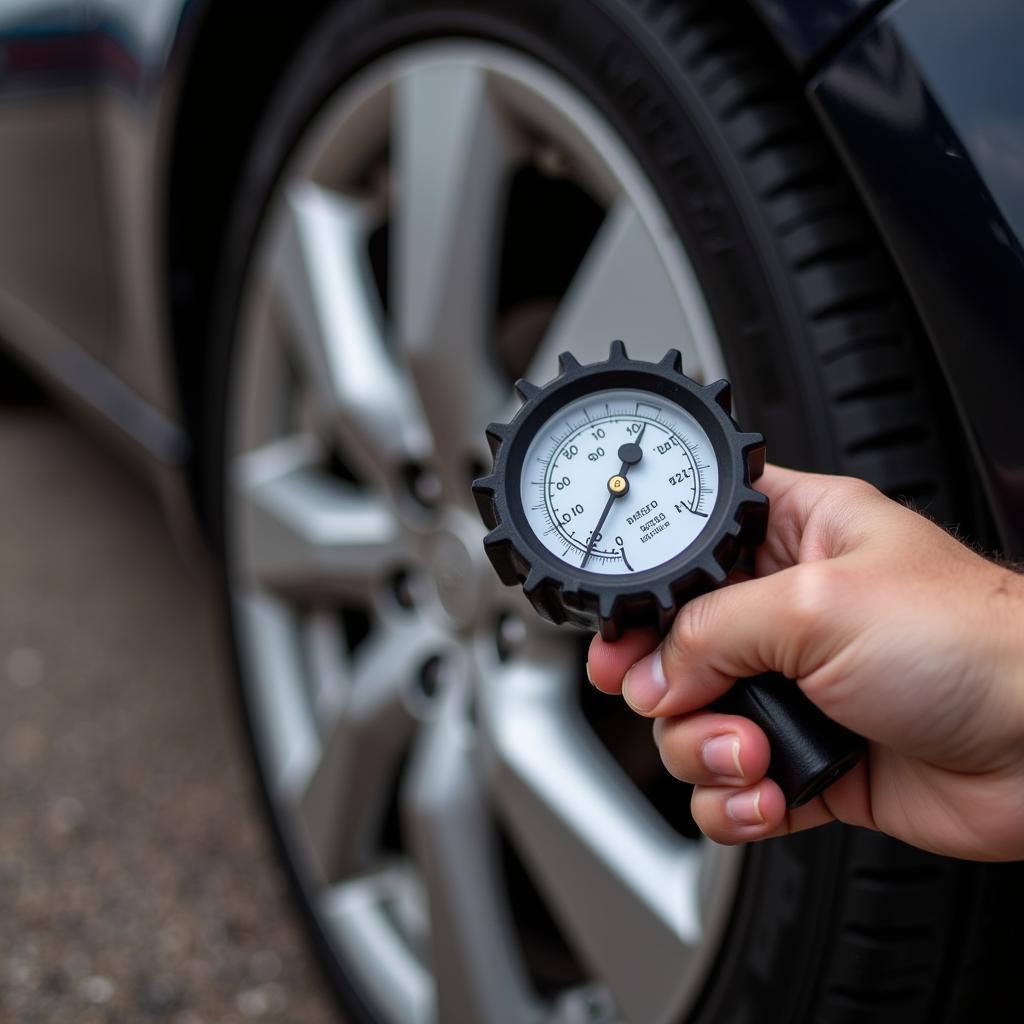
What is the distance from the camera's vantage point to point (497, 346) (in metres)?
1.34

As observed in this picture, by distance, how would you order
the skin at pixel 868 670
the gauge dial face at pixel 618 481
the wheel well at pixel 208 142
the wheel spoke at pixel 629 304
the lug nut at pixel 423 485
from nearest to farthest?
the skin at pixel 868 670
the gauge dial face at pixel 618 481
the wheel spoke at pixel 629 304
the lug nut at pixel 423 485
the wheel well at pixel 208 142

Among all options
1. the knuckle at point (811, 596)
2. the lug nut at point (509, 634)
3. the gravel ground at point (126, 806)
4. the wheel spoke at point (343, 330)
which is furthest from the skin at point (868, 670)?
the gravel ground at point (126, 806)

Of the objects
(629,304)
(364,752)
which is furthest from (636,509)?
(364,752)

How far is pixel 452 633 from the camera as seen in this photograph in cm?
132

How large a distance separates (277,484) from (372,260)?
330 millimetres

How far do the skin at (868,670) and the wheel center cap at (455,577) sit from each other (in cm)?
47

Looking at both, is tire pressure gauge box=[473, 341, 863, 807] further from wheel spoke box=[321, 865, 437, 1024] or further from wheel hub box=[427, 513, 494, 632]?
wheel spoke box=[321, 865, 437, 1024]

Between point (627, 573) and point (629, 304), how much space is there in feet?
1.19

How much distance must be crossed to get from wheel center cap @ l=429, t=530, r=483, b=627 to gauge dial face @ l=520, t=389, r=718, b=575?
1.50ft

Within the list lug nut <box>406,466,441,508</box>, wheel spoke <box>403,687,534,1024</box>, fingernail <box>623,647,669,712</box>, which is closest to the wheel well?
lug nut <box>406,466,441,508</box>

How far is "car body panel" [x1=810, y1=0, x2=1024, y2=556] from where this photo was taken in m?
0.79

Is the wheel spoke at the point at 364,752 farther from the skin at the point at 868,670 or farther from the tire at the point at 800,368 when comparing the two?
the skin at the point at 868,670

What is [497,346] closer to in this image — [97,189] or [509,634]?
[509,634]

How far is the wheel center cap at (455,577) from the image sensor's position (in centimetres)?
125
